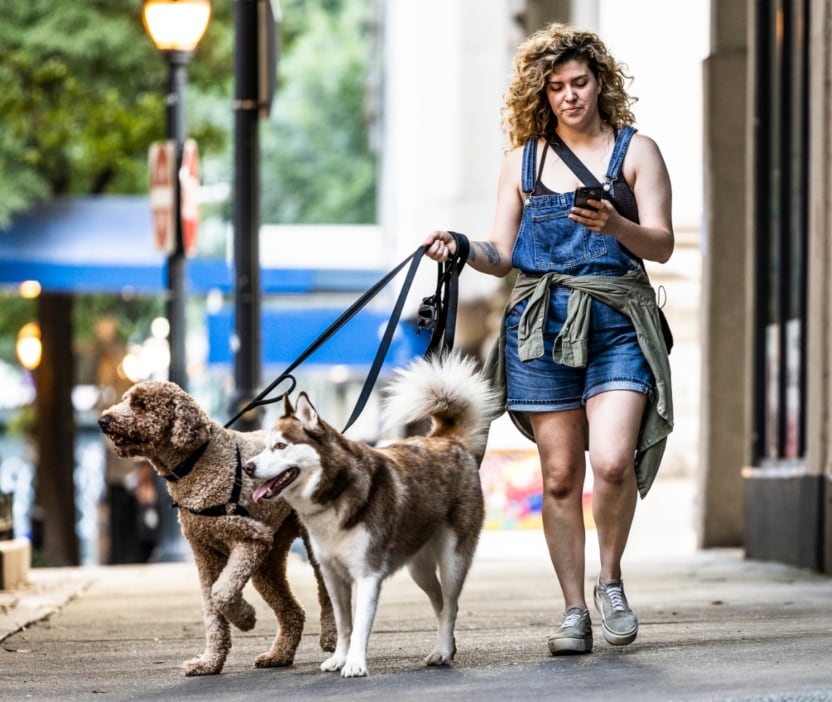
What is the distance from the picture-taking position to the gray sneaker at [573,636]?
661cm

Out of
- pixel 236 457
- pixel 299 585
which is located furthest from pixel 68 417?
pixel 236 457

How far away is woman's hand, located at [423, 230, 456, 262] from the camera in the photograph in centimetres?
653

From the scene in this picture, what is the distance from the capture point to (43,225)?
21672 mm

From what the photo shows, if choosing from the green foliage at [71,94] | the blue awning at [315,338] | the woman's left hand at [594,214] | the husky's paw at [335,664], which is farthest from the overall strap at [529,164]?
the green foliage at [71,94]

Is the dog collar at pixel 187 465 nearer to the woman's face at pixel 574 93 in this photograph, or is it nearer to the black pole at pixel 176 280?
the woman's face at pixel 574 93

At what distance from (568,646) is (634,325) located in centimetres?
124

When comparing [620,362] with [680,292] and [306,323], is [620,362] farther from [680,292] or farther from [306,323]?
[306,323]

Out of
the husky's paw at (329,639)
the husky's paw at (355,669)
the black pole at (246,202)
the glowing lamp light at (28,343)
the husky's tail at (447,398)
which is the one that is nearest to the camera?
the husky's paw at (355,669)

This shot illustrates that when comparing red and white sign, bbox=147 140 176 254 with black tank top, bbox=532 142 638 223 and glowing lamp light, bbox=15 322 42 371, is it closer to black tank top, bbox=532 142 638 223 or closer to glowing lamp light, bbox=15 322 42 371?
black tank top, bbox=532 142 638 223

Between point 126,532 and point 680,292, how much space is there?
30.0ft

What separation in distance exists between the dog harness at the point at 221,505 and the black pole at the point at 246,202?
274 inches

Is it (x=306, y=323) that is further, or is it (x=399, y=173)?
(x=399, y=173)

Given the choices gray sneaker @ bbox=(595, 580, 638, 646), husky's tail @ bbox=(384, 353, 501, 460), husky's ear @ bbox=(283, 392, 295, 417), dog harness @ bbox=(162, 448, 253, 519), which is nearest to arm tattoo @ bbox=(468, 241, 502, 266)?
husky's tail @ bbox=(384, 353, 501, 460)

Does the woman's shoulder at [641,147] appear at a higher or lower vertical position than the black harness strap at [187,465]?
higher
